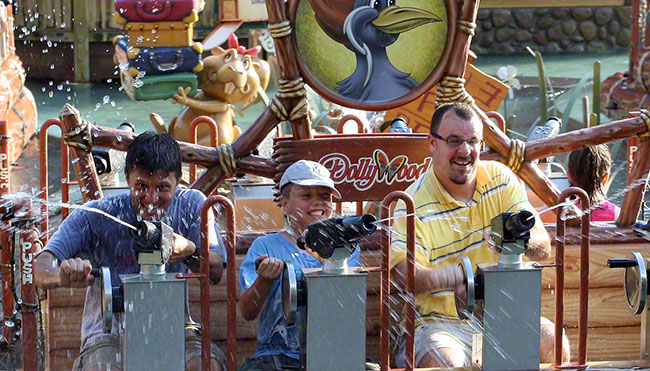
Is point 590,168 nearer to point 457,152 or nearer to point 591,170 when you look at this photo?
point 591,170

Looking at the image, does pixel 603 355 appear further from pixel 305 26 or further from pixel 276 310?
pixel 305 26

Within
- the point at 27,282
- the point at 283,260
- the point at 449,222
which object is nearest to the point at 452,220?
the point at 449,222

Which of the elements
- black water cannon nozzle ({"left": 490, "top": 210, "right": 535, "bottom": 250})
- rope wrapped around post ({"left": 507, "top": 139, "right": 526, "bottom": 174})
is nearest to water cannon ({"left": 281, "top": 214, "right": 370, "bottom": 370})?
black water cannon nozzle ({"left": 490, "top": 210, "right": 535, "bottom": 250})

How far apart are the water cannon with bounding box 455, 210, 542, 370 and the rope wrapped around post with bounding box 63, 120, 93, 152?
1846 millimetres

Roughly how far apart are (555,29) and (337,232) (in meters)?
16.1

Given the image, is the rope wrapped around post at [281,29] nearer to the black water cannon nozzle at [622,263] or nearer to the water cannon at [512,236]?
the water cannon at [512,236]

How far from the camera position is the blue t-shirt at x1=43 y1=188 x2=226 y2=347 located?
315 centimetres

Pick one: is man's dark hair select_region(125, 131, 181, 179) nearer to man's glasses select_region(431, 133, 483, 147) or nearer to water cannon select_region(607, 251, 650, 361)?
man's glasses select_region(431, 133, 483, 147)

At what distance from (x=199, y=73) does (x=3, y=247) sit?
12.7ft

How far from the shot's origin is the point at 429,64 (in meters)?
4.07

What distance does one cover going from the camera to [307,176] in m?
3.29

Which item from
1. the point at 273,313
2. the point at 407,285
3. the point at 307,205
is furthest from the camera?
the point at 307,205

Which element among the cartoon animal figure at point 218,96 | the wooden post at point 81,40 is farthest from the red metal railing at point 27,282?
the wooden post at point 81,40

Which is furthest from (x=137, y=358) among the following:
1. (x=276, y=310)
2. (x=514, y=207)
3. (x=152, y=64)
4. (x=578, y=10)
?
(x=578, y=10)
